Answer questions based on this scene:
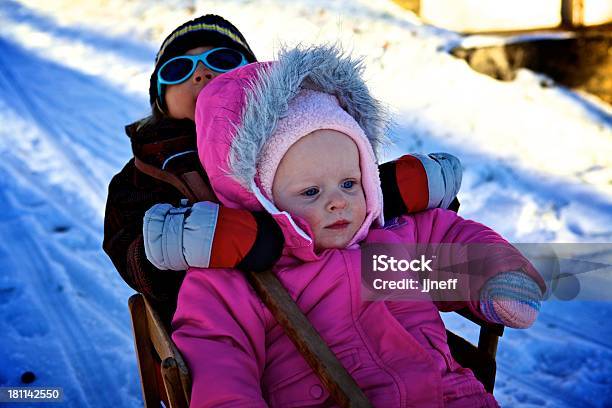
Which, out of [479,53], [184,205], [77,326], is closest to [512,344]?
[184,205]

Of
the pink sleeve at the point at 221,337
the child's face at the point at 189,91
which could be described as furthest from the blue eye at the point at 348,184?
the child's face at the point at 189,91

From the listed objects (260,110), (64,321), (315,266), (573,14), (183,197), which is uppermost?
(573,14)

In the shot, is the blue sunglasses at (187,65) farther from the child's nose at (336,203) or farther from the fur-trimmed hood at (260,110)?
the child's nose at (336,203)

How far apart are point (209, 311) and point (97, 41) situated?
528cm

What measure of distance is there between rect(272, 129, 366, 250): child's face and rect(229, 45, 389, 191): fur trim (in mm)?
95

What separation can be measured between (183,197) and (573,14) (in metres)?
4.83

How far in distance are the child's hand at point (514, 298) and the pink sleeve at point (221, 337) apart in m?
0.66

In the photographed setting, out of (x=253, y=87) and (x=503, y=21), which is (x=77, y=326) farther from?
(x=503, y=21)

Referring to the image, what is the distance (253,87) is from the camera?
1846 millimetres

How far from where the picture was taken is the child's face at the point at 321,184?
1.78 meters

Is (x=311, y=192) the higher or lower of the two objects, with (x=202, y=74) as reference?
lower

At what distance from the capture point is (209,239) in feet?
5.54

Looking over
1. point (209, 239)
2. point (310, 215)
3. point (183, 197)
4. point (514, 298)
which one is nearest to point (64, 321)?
point (183, 197)

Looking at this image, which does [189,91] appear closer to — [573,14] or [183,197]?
[183,197]
